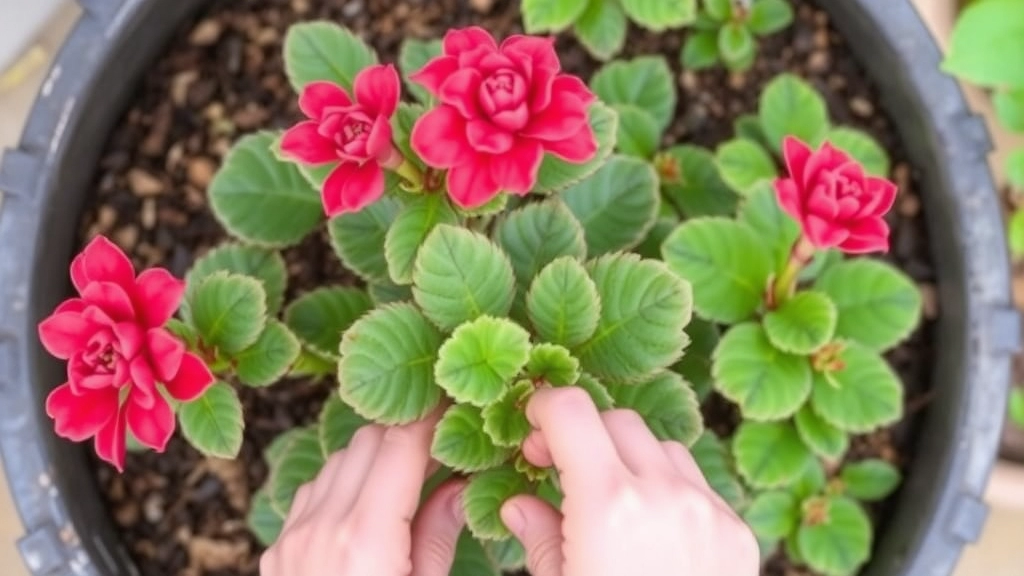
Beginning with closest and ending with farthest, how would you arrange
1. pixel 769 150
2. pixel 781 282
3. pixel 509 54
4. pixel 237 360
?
pixel 509 54 < pixel 237 360 < pixel 781 282 < pixel 769 150

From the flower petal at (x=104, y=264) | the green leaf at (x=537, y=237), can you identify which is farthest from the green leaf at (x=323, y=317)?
the flower petal at (x=104, y=264)

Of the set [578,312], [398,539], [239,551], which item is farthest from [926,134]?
[239,551]

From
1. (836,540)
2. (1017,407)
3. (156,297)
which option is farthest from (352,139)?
(1017,407)

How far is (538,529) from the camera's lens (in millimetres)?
638

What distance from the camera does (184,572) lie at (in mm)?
1001

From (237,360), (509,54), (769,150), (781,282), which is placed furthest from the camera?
(769,150)

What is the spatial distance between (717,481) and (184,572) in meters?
0.48

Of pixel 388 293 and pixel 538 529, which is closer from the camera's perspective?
pixel 538 529

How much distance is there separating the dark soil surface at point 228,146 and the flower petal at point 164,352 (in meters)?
0.42

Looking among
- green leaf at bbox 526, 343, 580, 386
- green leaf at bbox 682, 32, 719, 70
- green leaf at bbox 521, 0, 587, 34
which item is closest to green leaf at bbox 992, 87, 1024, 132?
green leaf at bbox 682, 32, 719, 70

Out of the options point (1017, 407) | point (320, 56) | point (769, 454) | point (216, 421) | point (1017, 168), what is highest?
→ point (320, 56)

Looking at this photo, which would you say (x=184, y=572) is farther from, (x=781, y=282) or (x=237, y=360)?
(x=781, y=282)

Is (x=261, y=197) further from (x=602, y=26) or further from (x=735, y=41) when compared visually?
(x=735, y=41)

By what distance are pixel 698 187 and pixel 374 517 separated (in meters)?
0.47
